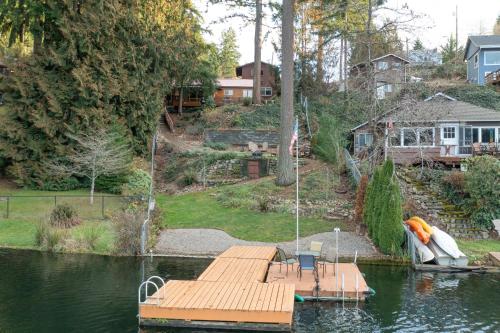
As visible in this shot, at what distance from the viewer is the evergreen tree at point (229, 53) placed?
96125mm

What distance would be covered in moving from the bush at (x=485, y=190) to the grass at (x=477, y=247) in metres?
1.29

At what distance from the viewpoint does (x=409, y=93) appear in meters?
27.5

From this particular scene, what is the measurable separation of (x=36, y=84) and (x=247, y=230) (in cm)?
1846

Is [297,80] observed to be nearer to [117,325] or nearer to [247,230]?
[247,230]

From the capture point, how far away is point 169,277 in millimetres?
17312

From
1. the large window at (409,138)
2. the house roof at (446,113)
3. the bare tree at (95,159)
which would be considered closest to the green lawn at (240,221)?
the bare tree at (95,159)

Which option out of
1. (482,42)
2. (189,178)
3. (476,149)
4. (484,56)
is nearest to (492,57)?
(484,56)

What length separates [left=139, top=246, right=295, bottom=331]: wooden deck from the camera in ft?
40.2

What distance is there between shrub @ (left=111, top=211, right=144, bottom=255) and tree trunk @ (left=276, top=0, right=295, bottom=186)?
39.2 feet

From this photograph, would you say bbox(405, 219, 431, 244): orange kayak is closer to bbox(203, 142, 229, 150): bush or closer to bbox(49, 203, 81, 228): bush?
bbox(49, 203, 81, 228): bush

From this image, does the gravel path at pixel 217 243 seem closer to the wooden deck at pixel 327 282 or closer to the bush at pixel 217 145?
the wooden deck at pixel 327 282

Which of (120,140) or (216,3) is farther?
(216,3)

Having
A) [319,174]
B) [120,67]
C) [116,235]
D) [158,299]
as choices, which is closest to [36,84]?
[120,67]

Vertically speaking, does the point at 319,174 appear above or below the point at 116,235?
above
